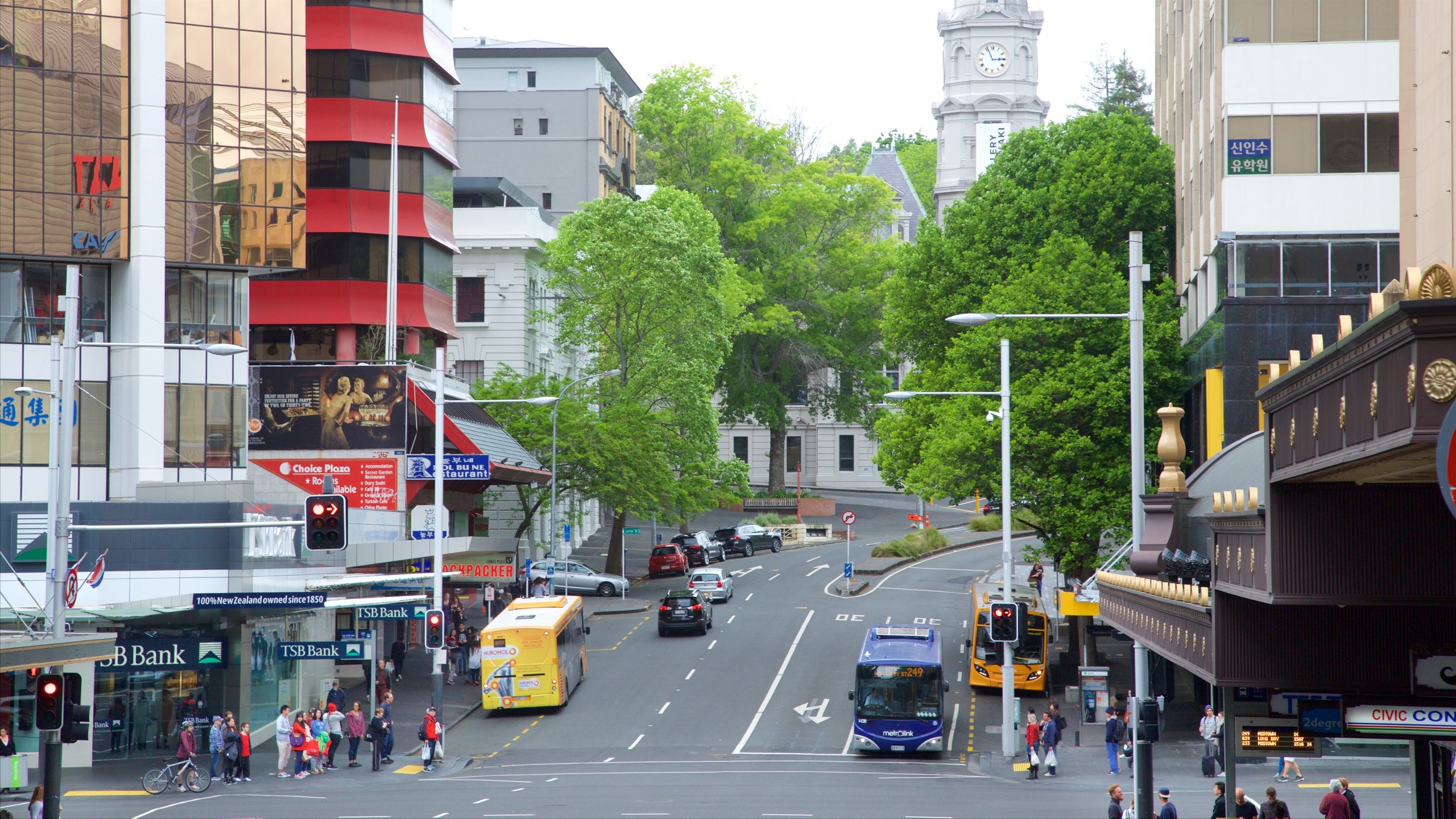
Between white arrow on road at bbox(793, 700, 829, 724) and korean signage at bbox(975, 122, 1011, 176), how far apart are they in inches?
2756

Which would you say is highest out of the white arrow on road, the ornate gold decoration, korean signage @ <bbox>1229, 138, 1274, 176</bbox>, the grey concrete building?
the grey concrete building

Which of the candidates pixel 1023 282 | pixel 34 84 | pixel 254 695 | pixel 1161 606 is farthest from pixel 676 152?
pixel 1161 606

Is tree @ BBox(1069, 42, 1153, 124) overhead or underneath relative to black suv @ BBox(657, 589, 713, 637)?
overhead

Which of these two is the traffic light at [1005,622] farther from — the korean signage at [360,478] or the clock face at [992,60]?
the clock face at [992,60]

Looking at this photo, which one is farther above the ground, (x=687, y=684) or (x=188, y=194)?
(x=188, y=194)

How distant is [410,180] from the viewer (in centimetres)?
5588

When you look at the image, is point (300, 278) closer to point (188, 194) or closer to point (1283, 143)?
point (188, 194)

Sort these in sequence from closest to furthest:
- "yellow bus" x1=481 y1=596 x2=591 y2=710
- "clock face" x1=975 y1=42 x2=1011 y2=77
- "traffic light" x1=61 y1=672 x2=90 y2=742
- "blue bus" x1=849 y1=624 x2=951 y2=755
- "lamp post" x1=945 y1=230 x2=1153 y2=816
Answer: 1. "traffic light" x1=61 y1=672 x2=90 y2=742
2. "lamp post" x1=945 y1=230 x2=1153 y2=816
3. "blue bus" x1=849 y1=624 x2=951 y2=755
4. "yellow bus" x1=481 y1=596 x2=591 y2=710
5. "clock face" x1=975 y1=42 x2=1011 y2=77

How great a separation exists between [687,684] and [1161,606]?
1052 inches

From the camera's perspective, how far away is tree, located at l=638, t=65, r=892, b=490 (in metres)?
82.6

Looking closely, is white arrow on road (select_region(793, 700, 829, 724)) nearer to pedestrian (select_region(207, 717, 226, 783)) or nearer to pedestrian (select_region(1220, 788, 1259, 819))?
pedestrian (select_region(207, 717, 226, 783))

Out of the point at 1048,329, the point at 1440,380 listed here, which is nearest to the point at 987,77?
the point at 1048,329

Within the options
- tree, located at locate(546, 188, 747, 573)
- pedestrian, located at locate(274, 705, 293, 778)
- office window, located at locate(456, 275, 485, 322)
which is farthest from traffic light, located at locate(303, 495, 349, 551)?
office window, located at locate(456, 275, 485, 322)

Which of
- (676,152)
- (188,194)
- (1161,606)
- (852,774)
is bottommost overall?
(852,774)
